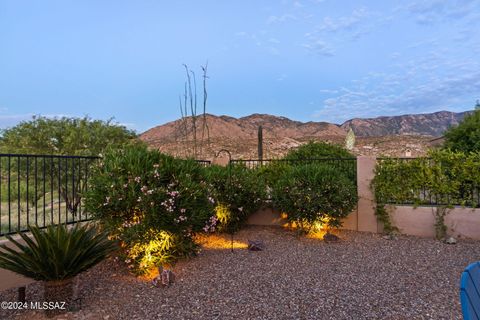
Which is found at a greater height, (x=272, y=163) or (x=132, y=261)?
(x=272, y=163)

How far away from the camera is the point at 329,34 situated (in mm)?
11969

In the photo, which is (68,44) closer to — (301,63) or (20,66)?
(20,66)

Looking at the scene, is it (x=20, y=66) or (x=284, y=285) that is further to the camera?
(x=20, y=66)

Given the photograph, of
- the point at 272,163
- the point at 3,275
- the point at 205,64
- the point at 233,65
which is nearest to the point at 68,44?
the point at 205,64

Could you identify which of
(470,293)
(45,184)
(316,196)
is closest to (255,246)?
(316,196)

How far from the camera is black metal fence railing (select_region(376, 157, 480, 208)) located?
6.12 metres

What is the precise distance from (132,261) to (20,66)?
26.4ft

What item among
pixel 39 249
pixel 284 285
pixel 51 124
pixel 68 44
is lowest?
pixel 284 285

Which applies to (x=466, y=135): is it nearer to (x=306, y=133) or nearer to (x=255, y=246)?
(x=255, y=246)

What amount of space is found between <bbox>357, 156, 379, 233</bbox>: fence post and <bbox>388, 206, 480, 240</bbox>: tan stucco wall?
0.37m

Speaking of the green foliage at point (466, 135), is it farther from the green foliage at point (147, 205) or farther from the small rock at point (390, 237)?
the green foliage at point (147, 205)

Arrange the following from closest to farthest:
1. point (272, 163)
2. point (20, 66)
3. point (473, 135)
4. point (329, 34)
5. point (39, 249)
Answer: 1. point (39, 249)
2. point (473, 135)
3. point (272, 163)
4. point (20, 66)
5. point (329, 34)

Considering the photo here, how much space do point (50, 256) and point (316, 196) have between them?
14.3 feet

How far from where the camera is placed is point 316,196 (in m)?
5.80
